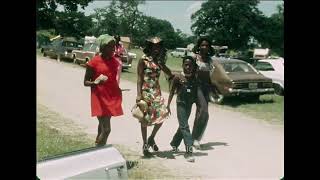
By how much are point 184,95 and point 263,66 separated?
816 cm

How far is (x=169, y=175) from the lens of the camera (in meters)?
5.17

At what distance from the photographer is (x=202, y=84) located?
626 cm

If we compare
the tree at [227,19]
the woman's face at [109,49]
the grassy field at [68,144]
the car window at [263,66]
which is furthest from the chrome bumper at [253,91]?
the woman's face at [109,49]

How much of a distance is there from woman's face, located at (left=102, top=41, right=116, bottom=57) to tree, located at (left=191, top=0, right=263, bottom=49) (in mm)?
1324

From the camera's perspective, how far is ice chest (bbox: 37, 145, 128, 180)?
3600mm

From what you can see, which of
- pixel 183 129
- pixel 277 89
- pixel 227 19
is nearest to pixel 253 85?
pixel 277 89

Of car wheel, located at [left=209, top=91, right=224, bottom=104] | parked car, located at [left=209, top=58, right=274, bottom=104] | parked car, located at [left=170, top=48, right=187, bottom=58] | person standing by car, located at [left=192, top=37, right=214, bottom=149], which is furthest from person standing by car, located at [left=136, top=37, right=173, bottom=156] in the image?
parked car, located at [left=209, top=58, right=274, bottom=104]

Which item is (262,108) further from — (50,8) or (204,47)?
(50,8)

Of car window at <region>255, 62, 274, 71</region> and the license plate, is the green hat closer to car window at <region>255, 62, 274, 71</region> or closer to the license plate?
the license plate

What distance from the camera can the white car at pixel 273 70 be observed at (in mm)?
13281

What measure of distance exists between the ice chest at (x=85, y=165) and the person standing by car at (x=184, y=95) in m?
2.06

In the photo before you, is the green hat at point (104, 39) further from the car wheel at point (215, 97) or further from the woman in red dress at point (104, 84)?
the car wheel at point (215, 97)
